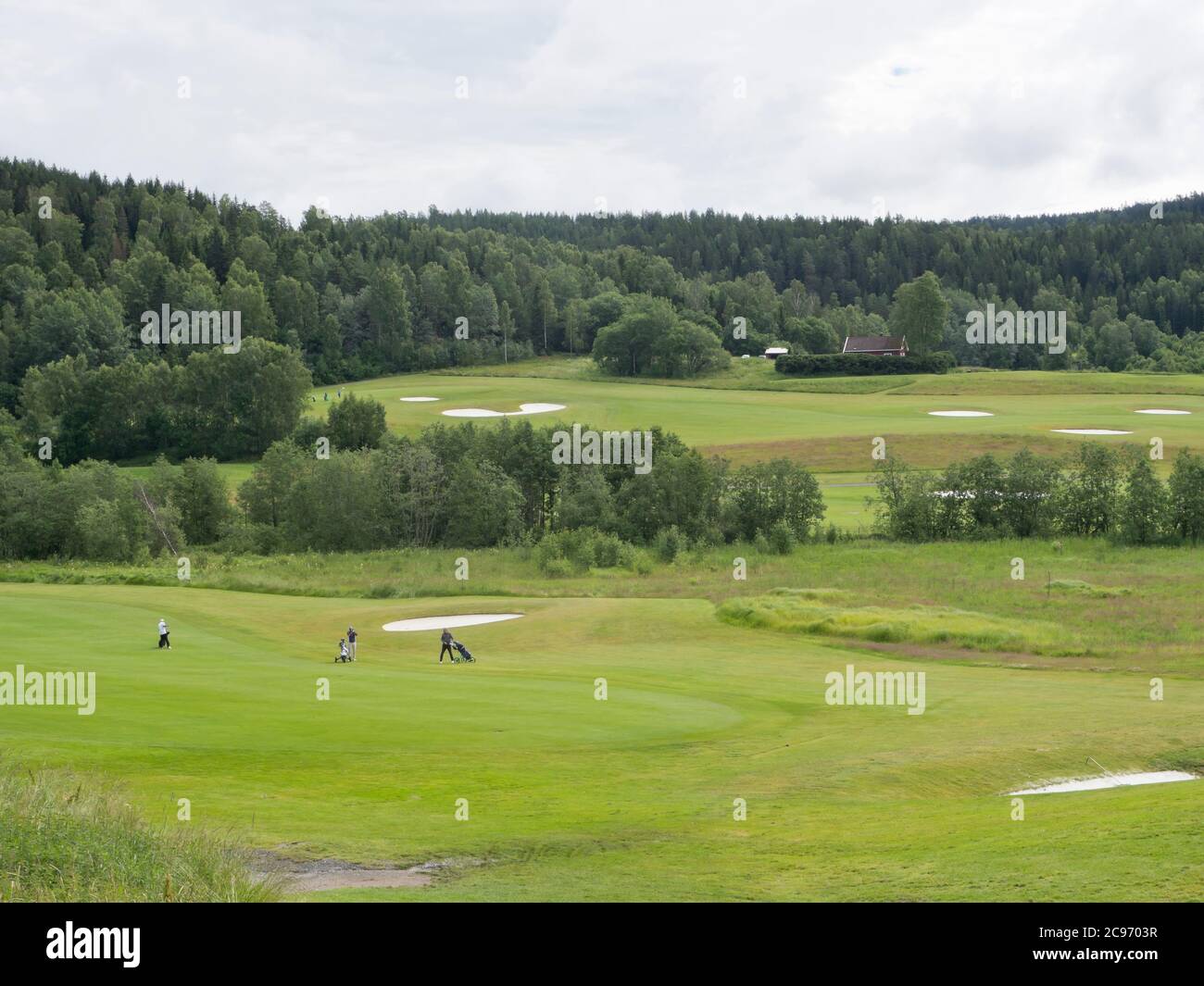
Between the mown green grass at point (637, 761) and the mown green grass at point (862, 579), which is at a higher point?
the mown green grass at point (637, 761)

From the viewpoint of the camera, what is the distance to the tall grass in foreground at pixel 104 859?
12250mm

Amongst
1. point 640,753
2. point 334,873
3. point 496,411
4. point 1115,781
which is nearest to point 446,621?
point 640,753

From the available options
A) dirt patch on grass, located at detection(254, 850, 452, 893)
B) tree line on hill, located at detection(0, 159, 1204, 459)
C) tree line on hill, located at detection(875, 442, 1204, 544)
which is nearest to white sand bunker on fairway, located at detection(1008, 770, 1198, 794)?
dirt patch on grass, located at detection(254, 850, 452, 893)

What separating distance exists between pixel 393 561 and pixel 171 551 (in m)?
17.2

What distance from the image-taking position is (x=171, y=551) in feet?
272

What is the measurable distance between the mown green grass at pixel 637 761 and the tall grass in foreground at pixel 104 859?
186 centimetres

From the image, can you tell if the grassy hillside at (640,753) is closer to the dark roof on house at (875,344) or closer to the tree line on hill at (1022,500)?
the tree line on hill at (1022,500)

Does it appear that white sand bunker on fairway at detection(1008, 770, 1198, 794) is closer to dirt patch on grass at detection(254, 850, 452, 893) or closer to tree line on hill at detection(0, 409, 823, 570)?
dirt patch on grass at detection(254, 850, 452, 893)

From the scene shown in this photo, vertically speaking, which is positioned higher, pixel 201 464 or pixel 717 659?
pixel 201 464

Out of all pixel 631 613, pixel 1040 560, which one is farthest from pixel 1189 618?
pixel 631 613

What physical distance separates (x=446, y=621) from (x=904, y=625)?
18700mm

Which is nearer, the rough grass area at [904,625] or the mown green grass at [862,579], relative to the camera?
the rough grass area at [904,625]

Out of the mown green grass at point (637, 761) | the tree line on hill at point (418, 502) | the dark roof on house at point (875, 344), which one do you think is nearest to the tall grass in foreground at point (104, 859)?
the mown green grass at point (637, 761)
